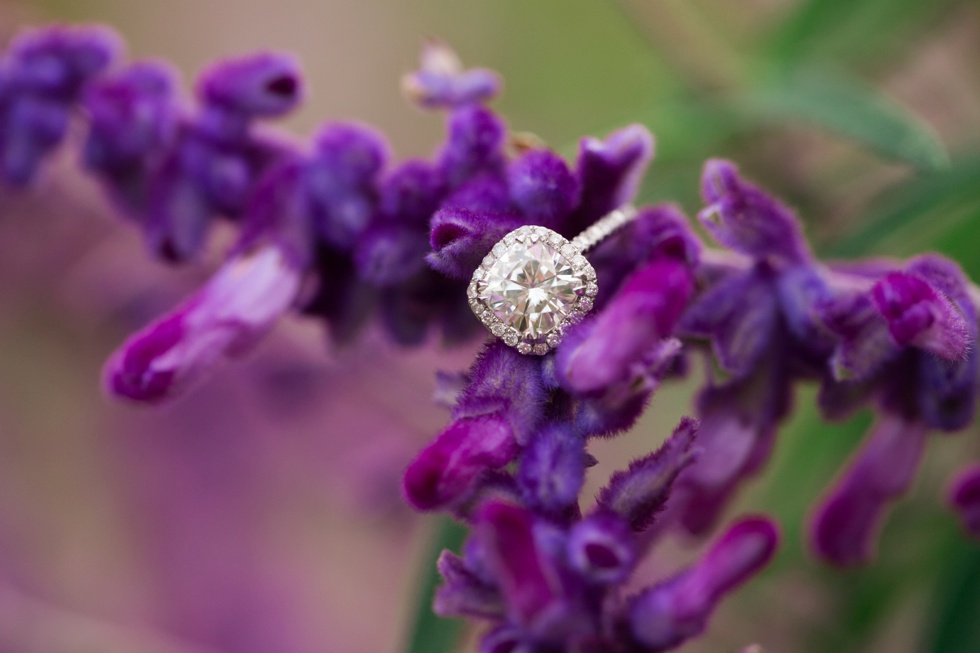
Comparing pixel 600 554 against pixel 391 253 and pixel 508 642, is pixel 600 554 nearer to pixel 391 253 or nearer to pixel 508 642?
pixel 508 642

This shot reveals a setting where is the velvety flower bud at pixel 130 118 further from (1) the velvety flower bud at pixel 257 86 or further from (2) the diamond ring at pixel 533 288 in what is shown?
(2) the diamond ring at pixel 533 288

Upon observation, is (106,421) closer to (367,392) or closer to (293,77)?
(367,392)

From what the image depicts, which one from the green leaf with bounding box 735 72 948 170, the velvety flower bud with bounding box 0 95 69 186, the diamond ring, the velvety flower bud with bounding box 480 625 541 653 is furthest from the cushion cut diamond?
the velvety flower bud with bounding box 0 95 69 186

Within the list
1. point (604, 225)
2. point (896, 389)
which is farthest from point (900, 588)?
point (604, 225)

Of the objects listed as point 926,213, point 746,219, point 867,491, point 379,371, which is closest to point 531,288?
point 746,219

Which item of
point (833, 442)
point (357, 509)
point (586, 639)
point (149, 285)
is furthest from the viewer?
point (357, 509)
